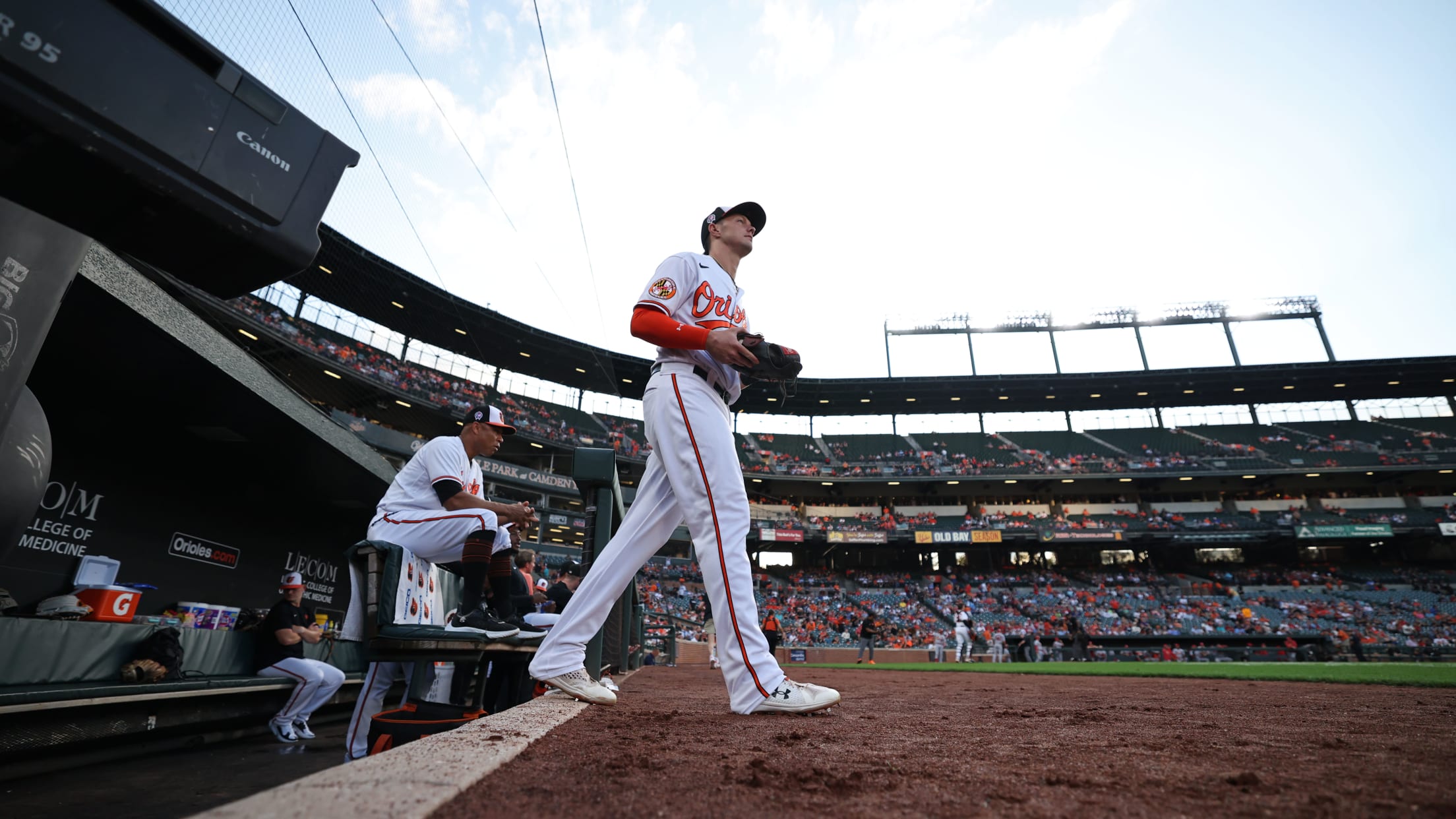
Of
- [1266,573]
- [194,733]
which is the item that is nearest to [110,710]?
[194,733]

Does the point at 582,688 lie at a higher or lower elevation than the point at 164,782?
higher

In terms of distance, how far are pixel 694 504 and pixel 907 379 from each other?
31.9 m

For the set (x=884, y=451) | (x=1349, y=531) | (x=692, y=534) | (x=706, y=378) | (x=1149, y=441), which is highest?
(x=1149, y=441)

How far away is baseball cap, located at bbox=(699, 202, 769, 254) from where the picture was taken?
8.95 ft

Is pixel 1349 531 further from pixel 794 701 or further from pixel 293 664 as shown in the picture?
pixel 293 664

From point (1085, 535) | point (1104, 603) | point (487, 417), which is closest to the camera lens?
point (487, 417)

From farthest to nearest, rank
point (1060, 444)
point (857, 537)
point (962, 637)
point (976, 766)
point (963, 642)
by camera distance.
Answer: point (1060, 444), point (857, 537), point (963, 642), point (962, 637), point (976, 766)

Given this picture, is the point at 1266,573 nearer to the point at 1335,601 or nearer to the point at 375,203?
the point at 1335,601

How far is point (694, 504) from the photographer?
6.86ft

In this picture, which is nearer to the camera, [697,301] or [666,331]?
[666,331]

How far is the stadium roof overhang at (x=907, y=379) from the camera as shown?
2589cm

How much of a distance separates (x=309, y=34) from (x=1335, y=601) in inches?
1316

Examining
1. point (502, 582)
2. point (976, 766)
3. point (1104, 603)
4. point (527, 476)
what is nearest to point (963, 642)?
point (1104, 603)

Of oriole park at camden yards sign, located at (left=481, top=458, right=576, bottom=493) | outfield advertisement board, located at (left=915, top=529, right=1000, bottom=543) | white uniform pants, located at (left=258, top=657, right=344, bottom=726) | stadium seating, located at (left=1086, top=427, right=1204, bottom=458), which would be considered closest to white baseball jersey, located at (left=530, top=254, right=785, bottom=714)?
white uniform pants, located at (left=258, top=657, right=344, bottom=726)
